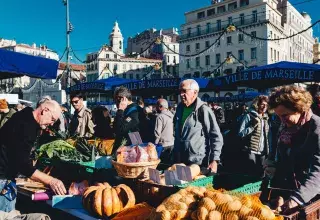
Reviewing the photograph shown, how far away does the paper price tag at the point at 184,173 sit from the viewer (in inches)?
109

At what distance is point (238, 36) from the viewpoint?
49531 mm

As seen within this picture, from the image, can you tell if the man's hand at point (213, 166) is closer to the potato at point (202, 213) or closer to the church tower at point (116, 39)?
the potato at point (202, 213)

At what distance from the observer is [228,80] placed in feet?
26.7

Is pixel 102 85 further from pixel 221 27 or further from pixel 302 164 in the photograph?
pixel 221 27

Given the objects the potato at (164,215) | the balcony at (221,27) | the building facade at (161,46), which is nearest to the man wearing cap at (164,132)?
the potato at (164,215)

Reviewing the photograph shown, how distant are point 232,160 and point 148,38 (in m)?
66.2

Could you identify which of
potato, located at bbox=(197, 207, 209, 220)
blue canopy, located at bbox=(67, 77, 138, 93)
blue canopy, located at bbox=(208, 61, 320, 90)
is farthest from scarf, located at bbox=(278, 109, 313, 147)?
blue canopy, located at bbox=(67, 77, 138, 93)

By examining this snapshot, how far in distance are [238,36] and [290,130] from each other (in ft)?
161

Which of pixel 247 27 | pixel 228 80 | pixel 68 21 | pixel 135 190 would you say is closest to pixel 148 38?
pixel 247 27

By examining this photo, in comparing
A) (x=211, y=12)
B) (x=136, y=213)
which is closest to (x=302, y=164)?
(x=136, y=213)

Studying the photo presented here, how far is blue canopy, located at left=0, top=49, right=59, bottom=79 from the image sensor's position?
495cm

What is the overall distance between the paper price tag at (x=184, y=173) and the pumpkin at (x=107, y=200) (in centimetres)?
45

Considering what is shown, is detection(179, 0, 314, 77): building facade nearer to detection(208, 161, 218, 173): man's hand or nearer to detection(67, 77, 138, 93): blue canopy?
detection(67, 77, 138, 93): blue canopy

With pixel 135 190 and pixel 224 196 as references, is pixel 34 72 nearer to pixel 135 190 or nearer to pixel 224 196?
pixel 135 190
